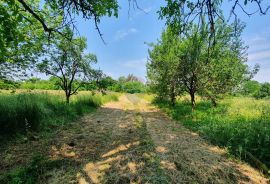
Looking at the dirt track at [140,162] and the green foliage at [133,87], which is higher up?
the green foliage at [133,87]

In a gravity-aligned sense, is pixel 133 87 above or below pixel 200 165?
above

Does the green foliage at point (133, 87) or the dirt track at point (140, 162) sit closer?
the dirt track at point (140, 162)

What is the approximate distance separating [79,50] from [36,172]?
415 inches

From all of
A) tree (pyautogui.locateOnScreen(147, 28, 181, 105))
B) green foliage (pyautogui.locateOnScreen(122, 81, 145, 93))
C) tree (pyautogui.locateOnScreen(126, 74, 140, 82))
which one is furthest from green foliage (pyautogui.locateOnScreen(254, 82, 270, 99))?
tree (pyautogui.locateOnScreen(126, 74, 140, 82))

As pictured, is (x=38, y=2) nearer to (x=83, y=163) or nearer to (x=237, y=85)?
(x=83, y=163)

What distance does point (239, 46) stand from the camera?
16312 millimetres

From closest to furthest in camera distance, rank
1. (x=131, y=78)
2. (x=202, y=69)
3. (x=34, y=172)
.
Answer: (x=34, y=172), (x=202, y=69), (x=131, y=78)

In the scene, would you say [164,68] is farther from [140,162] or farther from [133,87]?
[133,87]

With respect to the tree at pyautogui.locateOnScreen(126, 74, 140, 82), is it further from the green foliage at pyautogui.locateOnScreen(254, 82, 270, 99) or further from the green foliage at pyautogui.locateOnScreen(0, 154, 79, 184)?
the green foliage at pyautogui.locateOnScreen(0, 154, 79, 184)

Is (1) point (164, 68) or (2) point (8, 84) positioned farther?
(1) point (164, 68)

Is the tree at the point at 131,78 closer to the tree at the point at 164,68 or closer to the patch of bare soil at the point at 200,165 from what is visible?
the tree at the point at 164,68

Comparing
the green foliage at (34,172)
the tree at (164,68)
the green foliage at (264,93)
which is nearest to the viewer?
the green foliage at (34,172)

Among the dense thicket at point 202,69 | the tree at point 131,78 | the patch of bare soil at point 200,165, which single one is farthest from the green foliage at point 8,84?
the tree at point 131,78

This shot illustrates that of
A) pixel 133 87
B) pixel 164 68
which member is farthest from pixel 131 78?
pixel 164 68
